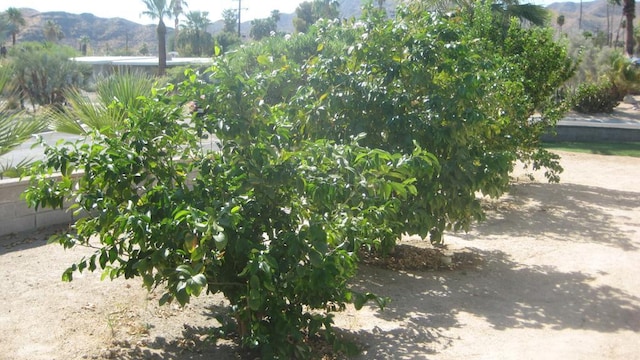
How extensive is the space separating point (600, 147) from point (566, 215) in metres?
10.6

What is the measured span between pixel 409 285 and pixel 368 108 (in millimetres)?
1715

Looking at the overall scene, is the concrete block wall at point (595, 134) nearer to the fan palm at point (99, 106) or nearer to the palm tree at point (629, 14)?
the fan palm at point (99, 106)

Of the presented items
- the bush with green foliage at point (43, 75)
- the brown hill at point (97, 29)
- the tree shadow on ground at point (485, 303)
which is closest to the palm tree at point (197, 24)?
the brown hill at point (97, 29)

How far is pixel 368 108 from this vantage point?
275 inches

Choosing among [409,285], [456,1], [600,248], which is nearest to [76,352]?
[409,285]

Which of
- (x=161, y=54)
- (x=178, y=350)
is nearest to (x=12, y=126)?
(x=178, y=350)

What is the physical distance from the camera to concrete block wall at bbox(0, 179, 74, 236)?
7.82 metres

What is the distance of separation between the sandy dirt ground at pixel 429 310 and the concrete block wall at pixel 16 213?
0.16 m

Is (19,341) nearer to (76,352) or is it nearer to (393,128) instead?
(76,352)

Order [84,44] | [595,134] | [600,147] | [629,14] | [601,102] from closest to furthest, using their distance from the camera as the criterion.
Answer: [600,147] < [595,134] < [601,102] < [629,14] < [84,44]

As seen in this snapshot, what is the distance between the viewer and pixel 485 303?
6.73m

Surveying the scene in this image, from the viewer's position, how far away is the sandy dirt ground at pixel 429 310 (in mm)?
5238

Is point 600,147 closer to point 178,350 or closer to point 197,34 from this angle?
point 178,350

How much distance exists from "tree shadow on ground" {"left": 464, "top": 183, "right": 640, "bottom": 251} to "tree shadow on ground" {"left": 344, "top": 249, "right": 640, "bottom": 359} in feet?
6.44
